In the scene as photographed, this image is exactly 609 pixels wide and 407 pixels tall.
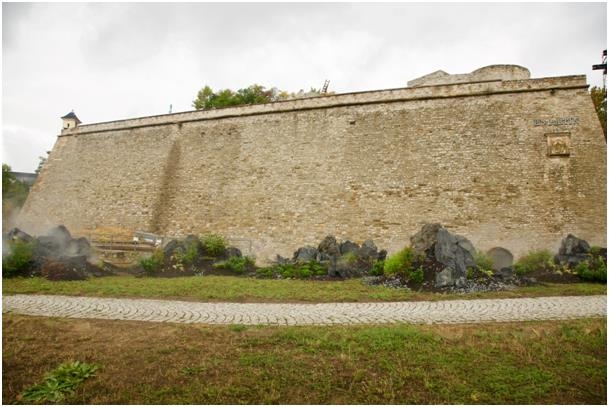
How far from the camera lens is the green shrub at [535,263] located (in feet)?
38.3

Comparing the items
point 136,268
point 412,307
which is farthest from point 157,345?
point 136,268

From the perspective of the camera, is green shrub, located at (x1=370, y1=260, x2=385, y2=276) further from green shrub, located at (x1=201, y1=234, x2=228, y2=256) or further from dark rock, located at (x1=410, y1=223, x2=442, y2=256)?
green shrub, located at (x1=201, y1=234, x2=228, y2=256)

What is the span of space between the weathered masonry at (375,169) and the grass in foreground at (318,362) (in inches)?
401

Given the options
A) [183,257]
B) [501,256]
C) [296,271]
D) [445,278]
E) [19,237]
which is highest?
[501,256]

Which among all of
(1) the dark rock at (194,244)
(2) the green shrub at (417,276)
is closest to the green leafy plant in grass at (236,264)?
(1) the dark rock at (194,244)

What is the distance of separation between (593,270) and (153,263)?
13.4 meters

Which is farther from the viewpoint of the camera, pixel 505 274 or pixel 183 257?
pixel 183 257

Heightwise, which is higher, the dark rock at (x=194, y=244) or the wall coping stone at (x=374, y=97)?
the wall coping stone at (x=374, y=97)

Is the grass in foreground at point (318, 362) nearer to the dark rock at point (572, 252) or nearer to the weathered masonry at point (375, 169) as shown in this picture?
the dark rock at point (572, 252)

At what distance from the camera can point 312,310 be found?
7387 millimetres

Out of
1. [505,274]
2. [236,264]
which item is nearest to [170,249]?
[236,264]

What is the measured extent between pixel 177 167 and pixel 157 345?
56.7 ft

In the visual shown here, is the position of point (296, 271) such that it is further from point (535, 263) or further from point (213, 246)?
point (535, 263)

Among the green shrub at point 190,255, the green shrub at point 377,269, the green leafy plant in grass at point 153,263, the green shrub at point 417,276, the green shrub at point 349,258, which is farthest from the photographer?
the green shrub at point 190,255
